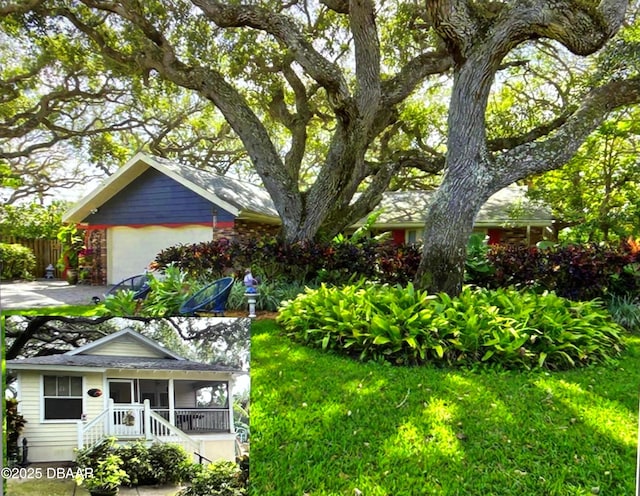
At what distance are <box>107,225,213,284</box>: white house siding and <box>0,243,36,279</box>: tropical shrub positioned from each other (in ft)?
1.05

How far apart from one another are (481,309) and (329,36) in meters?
1.98

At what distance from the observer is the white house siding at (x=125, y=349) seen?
55.7 inches

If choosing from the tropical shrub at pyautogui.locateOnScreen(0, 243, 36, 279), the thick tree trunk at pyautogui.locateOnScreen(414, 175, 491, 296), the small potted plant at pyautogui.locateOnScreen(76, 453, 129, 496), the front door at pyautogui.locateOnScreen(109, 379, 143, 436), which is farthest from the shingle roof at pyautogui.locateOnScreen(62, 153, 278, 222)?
the thick tree trunk at pyautogui.locateOnScreen(414, 175, 491, 296)

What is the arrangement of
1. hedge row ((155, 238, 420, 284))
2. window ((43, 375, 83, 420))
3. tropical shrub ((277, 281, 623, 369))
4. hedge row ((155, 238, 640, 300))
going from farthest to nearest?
tropical shrub ((277, 281, 623, 369))
hedge row ((155, 238, 640, 300))
hedge row ((155, 238, 420, 284))
window ((43, 375, 83, 420))

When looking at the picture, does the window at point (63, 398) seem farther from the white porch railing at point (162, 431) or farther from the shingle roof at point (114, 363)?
the white porch railing at point (162, 431)

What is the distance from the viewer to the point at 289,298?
1.88 meters

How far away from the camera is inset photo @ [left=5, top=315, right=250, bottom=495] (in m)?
1.38

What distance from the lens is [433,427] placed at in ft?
5.77

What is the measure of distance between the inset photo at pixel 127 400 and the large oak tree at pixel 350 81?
81cm

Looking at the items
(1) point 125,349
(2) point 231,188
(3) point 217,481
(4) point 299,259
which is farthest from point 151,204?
(3) point 217,481

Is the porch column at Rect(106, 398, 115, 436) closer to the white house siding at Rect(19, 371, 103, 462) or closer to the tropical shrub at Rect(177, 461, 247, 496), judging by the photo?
the white house siding at Rect(19, 371, 103, 462)

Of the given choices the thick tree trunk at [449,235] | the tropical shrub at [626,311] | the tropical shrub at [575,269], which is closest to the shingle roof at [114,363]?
the thick tree trunk at [449,235]

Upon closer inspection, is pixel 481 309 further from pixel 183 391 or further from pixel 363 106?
pixel 183 391

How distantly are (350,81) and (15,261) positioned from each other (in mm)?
2103
